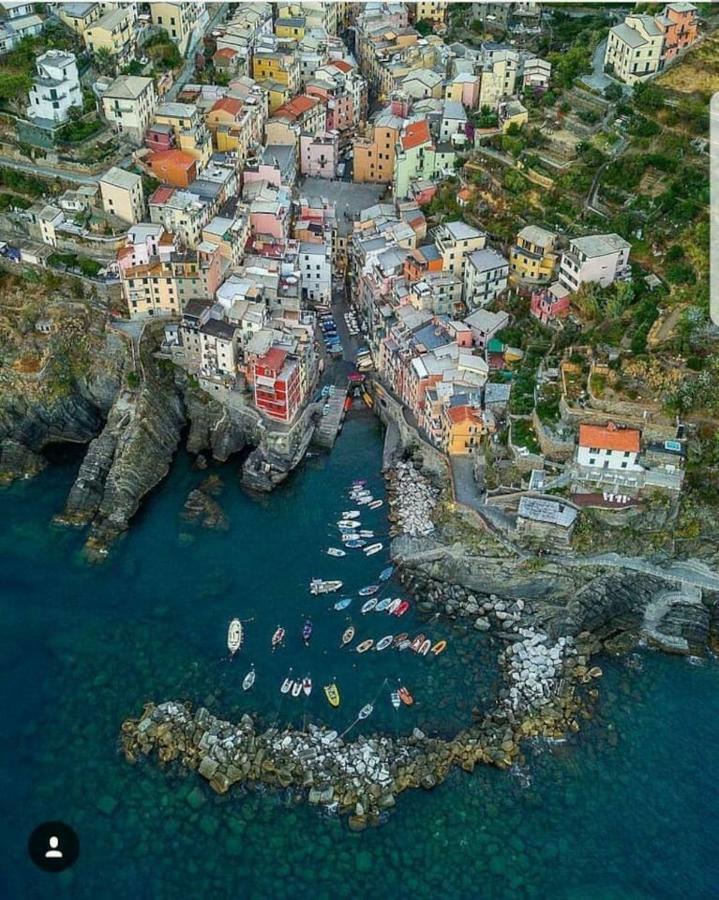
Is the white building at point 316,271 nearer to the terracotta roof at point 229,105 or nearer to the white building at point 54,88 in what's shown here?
the terracotta roof at point 229,105

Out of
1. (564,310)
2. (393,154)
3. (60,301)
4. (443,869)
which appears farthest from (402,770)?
(393,154)

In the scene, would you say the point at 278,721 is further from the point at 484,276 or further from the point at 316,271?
the point at 316,271

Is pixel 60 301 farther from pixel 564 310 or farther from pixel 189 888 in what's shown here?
pixel 189 888

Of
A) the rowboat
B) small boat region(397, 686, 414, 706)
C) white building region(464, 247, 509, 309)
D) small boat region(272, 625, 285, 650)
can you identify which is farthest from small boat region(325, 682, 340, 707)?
white building region(464, 247, 509, 309)

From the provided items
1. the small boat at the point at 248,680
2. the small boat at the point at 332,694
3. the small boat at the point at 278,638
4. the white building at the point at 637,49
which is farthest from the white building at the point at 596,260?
the small boat at the point at 248,680

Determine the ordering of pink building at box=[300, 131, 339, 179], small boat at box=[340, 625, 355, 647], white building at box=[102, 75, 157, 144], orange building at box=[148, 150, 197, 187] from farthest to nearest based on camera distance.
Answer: pink building at box=[300, 131, 339, 179] → white building at box=[102, 75, 157, 144] → orange building at box=[148, 150, 197, 187] → small boat at box=[340, 625, 355, 647]

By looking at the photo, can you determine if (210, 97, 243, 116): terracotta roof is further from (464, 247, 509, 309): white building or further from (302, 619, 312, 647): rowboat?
(302, 619, 312, 647): rowboat
